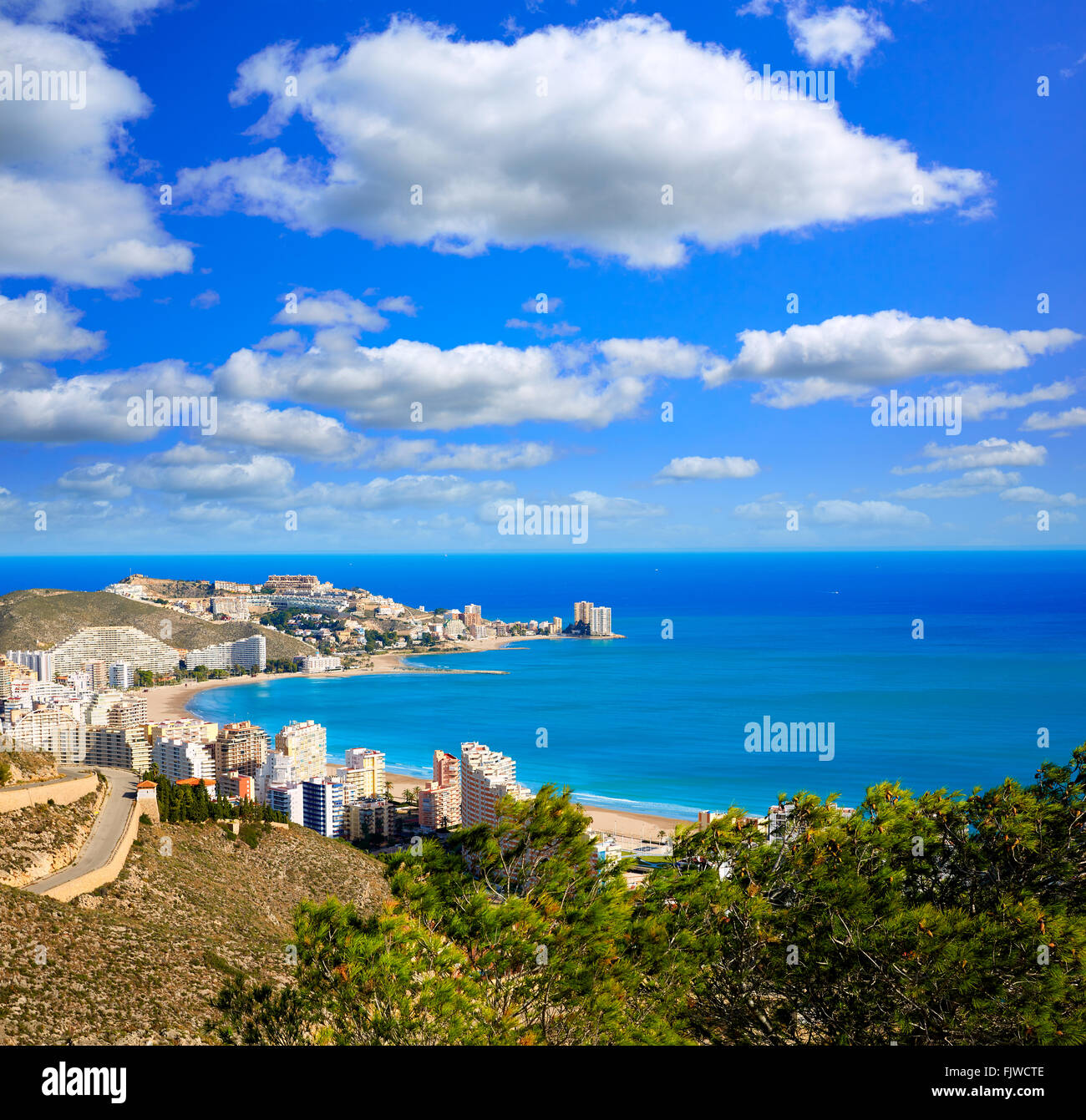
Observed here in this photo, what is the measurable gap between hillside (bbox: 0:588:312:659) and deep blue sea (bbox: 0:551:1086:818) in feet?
30.0

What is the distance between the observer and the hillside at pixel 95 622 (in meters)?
49.6

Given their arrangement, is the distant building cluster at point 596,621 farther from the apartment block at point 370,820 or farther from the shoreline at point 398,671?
the apartment block at point 370,820

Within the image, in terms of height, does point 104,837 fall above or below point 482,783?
above

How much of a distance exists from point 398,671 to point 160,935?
148 ft

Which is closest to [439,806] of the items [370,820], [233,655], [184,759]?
[370,820]

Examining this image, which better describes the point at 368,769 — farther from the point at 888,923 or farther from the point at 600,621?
the point at 600,621

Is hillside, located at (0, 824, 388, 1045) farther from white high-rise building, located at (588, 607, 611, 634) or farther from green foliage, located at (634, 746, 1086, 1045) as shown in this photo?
white high-rise building, located at (588, 607, 611, 634)

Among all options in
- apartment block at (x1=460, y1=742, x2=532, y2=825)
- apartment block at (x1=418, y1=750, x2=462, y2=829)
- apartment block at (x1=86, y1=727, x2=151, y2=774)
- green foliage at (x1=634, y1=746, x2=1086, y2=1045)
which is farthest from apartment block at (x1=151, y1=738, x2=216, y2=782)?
green foliage at (x1=634, y1=746, x2=1086, y2=1045)

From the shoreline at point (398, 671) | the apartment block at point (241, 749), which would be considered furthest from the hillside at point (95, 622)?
the apartment block at point (241, 749)

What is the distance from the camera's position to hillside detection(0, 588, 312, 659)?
49.6m

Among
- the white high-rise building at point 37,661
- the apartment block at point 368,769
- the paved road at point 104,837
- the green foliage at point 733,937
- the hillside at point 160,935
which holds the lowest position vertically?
the apartment block at point 368,769

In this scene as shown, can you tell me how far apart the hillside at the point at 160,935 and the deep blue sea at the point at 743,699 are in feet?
34.7

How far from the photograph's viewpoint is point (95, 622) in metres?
53.0

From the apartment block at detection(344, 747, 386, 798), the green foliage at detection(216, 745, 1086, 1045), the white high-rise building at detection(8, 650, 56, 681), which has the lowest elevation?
the apartment block at detection(344, 747, 386, 798)
